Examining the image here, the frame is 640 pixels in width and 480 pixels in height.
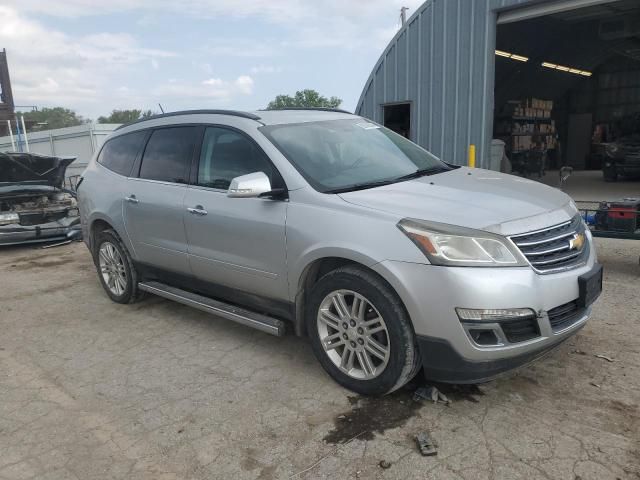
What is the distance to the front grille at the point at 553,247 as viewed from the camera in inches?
108

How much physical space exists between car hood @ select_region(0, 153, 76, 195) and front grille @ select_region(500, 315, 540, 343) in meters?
8.04

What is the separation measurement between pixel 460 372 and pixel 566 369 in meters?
1.09

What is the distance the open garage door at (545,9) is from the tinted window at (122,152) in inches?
323

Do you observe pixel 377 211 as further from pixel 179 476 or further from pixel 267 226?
pixel 179 476

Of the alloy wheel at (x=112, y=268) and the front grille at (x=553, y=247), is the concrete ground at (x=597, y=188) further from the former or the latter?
the alloy wheel at (x=112, y=268)

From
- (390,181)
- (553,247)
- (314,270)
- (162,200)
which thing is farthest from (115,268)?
(553,247)

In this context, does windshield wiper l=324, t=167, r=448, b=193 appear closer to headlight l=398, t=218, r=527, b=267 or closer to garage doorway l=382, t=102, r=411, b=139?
headlight l=398, t=218, r=527, b=267

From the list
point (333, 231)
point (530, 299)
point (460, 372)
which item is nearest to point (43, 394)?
point (333, 231)

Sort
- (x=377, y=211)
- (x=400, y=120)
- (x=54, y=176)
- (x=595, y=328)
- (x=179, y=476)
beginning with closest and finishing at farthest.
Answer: (x=179, y=476) → (x=377, y=211) → (x=595, y=328) → (x=54, y=176) → (x=400, y=120)

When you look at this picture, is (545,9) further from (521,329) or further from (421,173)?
(521,329)

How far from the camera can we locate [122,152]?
5062mm

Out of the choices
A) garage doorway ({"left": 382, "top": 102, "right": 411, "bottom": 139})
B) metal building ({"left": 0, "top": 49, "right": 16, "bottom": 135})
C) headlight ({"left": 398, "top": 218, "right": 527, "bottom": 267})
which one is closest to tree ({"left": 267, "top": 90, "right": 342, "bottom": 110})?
metal building ({"left": 0, "top": 49, "right": 16, "bottom": 135})

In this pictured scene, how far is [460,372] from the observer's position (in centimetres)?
273

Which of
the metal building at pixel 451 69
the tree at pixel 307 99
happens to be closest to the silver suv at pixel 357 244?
the metal building at pixel 451 69
